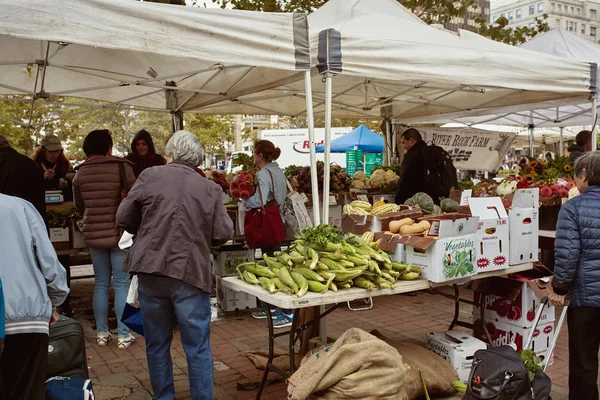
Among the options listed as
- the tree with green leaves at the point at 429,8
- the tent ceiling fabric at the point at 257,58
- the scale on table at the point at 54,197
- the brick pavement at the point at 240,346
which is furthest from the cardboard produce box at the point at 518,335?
the tree with green leaves at the point at 429,8

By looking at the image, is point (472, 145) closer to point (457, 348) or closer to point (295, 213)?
point (295, 213)

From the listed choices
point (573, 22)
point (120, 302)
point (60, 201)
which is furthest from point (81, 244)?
point (573, 22)

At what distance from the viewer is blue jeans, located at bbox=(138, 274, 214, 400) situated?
3.38 m

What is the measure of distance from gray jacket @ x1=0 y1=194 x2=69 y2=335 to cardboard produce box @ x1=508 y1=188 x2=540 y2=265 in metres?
3.25

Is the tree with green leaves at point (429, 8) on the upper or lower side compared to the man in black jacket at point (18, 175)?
upper

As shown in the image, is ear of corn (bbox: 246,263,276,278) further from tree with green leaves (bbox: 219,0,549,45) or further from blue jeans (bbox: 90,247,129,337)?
tree with green leaves (bbox: 219,0,549,45)

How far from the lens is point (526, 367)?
12.1 ft

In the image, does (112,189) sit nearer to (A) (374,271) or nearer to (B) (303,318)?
(B) (303,318)

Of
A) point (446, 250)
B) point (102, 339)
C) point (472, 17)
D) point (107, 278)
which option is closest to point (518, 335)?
point (446, 250)

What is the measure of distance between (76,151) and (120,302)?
1852 inches

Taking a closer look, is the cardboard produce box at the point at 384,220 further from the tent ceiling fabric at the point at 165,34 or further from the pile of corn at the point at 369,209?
the tent ceiling fabric at the point at 165,34

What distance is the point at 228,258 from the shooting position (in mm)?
6520

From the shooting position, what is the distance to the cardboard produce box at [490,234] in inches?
162

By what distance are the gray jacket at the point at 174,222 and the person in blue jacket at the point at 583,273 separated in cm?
216
